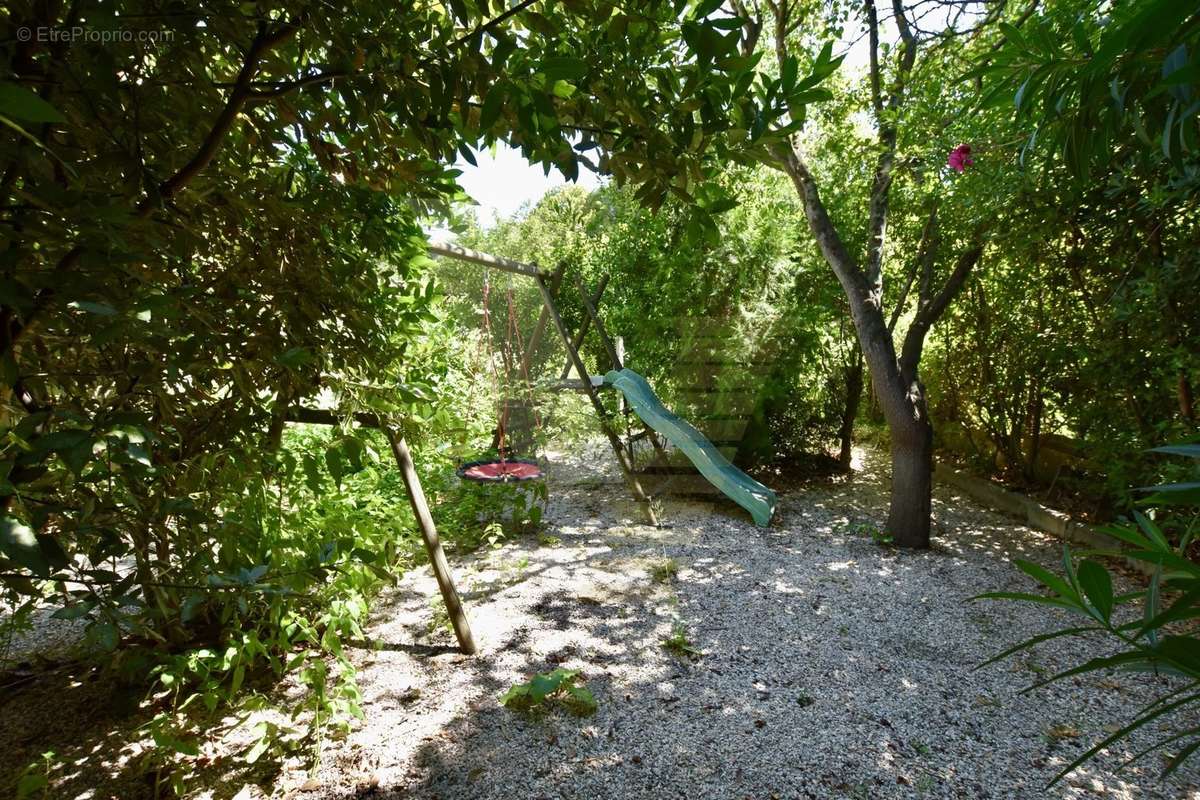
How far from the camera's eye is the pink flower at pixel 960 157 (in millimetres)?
2816

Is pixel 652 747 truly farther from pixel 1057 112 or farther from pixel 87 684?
pixel 87 684

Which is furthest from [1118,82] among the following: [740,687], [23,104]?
[740,687]

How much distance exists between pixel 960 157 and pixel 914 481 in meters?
1.96

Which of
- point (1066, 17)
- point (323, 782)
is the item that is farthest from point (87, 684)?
point (1066, 17)

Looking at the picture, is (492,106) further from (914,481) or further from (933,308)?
(914,481)

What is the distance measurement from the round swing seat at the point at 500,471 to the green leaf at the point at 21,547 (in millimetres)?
2949

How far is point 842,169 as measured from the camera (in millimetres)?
4086

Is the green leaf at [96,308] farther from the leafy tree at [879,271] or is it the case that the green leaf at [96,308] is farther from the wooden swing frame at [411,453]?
the leafy tree at [879,271]

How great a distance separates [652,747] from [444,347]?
2067 mm

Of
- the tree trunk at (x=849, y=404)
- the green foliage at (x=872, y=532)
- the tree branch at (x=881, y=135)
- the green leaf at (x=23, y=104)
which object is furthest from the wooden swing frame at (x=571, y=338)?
the green leaf at (x=23, y=104)

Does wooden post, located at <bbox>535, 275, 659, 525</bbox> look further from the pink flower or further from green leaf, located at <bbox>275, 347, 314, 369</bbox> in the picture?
green leaf, located at <bbox>275, 347, 314, 369</bbox>

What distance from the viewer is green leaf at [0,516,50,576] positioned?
51cm

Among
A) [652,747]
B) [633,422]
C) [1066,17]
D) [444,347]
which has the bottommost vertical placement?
[652,747]

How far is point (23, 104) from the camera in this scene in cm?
33
